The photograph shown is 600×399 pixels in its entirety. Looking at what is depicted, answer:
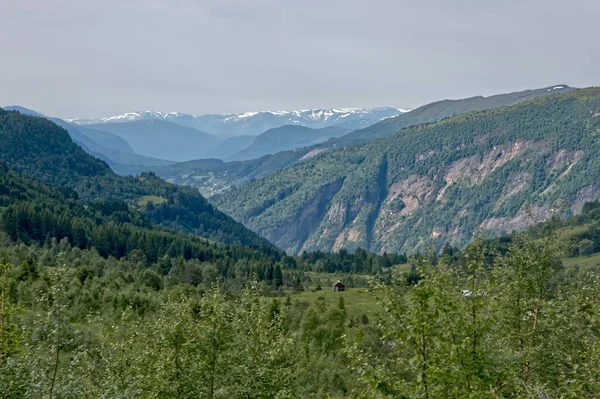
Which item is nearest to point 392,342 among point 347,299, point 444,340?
point 444,340

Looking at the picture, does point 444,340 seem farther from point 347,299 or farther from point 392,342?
point 347,299

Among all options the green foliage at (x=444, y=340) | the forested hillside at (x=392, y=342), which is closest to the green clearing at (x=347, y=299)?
the forested hillside at (x=392, y=342)

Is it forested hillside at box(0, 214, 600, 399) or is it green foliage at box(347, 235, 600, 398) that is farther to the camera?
forested hillside at box(0, 214, 600, 399)

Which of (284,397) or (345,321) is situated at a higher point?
(284,397)

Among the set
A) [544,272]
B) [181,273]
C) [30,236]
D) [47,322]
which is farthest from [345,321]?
[30,236]

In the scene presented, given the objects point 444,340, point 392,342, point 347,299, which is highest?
point 444,340

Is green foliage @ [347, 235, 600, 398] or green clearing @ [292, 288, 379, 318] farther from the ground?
green foliage @ [347, 235, 600, 398]

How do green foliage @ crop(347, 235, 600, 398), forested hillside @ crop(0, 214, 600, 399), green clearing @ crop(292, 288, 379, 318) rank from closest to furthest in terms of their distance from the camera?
1. green foliage @ crop(347, 235, 600, 398)
2. forested hillside @ crop(0, 214, 600, 399)
3. green clearing @ crop(292, 288, 379, 318)

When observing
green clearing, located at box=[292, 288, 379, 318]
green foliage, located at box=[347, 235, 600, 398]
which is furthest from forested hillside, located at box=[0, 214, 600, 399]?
green clearing, located at box=[292, 288, 379, 318]

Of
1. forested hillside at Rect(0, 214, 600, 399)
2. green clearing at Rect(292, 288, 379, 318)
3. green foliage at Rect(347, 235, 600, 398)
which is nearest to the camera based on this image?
green foliage at Rect(347, 235, 600, 398)

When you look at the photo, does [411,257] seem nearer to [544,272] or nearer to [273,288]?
[544,272]

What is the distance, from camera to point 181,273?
147125 mm

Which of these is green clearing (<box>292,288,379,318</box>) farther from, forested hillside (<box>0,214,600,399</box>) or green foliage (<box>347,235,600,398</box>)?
green foliage (<box>347,235,600,398</box>)

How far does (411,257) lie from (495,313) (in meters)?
3.19
